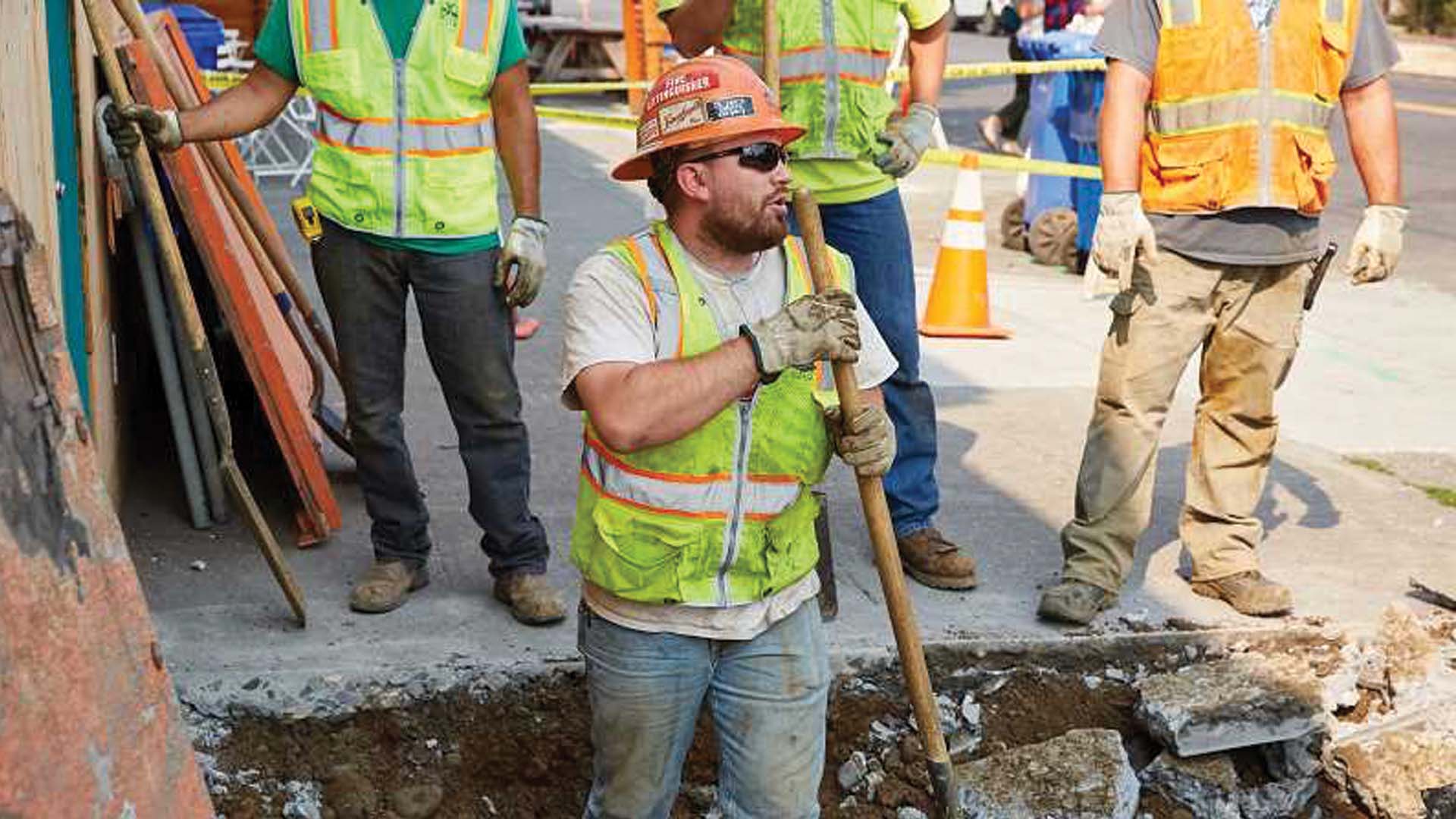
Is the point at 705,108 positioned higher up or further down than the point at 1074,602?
higher up

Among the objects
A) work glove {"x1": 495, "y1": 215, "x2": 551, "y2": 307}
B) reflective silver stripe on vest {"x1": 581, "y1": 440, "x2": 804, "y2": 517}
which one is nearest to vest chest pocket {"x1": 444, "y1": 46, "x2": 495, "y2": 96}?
work glove {"x1": 495, "y1": 215, "x2": 551, "y2": 307}

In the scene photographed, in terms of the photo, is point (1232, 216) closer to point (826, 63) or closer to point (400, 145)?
point (826, 63)

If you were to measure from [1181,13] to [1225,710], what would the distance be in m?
1.82

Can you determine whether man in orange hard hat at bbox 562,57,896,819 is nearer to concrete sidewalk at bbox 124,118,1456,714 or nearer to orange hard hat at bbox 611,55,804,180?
orange hard hat at bbox 611,55,804,180

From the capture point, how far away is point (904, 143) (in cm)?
514

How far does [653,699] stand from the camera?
3.40m

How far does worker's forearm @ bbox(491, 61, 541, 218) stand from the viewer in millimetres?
4910

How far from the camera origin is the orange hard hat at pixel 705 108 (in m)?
3.30

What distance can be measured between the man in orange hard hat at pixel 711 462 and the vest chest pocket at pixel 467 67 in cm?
144

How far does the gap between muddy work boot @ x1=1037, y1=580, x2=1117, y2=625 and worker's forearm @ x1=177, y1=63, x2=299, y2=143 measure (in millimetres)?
2403

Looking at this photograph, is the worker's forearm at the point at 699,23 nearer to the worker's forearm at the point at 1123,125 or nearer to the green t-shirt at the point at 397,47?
the green t-shirt at the point at 397,47

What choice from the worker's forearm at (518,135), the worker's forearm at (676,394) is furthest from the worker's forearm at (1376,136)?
the worker's forearm at (676,394)

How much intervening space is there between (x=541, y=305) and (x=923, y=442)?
13.5 feet

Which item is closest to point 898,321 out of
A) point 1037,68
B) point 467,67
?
point 467,67
